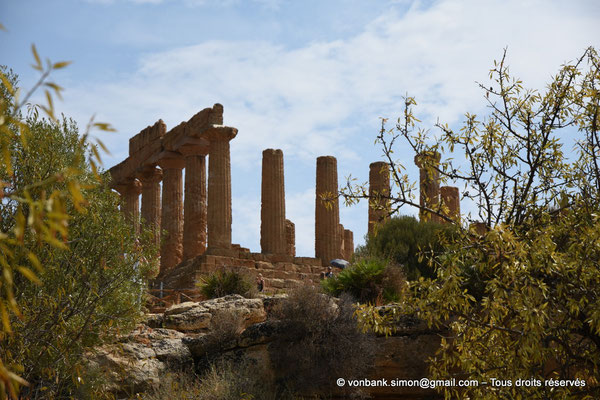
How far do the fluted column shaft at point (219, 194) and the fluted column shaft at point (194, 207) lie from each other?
3.68 feet

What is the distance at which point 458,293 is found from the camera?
7.04 meters

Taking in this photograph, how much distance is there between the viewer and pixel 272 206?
98.2 ft

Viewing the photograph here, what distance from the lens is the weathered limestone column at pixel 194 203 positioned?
92.9 ft

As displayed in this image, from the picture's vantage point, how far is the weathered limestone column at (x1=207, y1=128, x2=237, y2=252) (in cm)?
2723

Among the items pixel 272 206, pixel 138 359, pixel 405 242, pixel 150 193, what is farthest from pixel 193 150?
pixel 138 359

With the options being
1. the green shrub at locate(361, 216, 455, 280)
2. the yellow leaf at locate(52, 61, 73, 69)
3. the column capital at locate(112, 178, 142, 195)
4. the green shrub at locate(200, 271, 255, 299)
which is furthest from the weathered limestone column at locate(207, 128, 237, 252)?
the yellow leaf at locate(52, 61, 73, 69)

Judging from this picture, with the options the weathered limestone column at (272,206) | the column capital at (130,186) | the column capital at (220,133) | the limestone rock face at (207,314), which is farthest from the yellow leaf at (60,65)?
the column capital at (130,186)

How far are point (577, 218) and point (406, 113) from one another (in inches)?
91.8

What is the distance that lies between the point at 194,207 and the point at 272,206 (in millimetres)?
3466

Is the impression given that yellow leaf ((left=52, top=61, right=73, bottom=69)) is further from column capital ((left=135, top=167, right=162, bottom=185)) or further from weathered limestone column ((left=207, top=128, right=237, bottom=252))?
column capital ((left=135, top=167, right=162, bottom=185))

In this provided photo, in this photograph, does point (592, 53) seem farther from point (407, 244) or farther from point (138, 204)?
point (138, 204)

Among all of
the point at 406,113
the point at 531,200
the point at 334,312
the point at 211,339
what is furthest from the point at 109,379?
the point at 531,200

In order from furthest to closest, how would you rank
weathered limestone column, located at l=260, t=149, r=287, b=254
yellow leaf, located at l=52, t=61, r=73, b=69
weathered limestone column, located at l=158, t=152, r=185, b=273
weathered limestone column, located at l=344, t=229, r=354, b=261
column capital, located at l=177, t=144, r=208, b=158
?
weathered limestone column, located at l=344, t=229, r=354, b=261 < weathered limestone column, located at l=158, t=152, r=185, b=273 < weathered limestone column, located at l=260, t=149, r=287, b=254 < column capital, located at l=177, t=144, r=208, b=158 < yellow leaf, located at l=52, t=61, r=73, b=69

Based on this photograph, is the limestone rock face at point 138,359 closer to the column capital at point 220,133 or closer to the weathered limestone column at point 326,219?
the column capital at point 220,133
